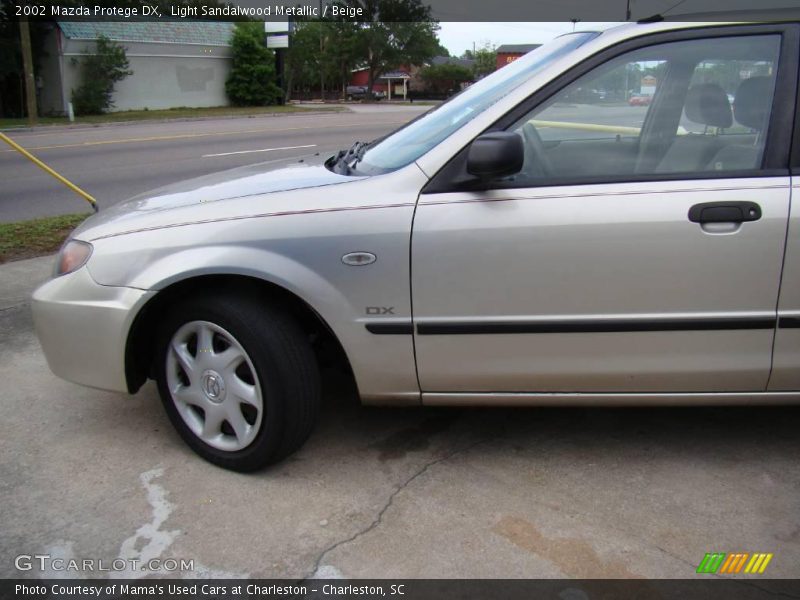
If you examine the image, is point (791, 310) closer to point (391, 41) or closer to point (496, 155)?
point (496, 155)

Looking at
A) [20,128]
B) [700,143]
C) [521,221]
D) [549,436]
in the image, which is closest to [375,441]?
[549,436]

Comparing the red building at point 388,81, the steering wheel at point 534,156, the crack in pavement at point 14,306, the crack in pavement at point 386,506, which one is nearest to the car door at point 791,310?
the steering wheel at point 534,156

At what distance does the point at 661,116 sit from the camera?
291 cm

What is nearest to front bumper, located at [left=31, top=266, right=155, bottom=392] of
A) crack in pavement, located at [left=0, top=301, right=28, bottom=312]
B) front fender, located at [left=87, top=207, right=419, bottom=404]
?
front fender, located at [left=87, top=207, right=419, bottom=404]

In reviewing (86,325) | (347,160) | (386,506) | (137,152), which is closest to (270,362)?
(386,506)

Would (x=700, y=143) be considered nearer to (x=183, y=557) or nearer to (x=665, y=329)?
(x=665, y=329)

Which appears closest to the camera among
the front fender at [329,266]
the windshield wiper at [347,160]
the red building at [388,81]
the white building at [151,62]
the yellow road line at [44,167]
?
the front fender at [329,266]

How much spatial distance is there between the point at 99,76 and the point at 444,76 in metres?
46.2

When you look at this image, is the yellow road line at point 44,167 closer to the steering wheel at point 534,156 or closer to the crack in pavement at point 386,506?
the crack in pavement at point 386,506

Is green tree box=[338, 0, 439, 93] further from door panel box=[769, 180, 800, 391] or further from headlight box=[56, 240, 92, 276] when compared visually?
door panel box=[769, 180, 800, 391]

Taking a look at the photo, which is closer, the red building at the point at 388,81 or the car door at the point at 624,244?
the car door at the point at 624,244

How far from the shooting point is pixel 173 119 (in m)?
26.0

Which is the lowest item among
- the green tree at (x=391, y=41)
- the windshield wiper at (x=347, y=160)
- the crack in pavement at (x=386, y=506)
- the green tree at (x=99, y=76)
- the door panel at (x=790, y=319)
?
the crack in pavement at (x=386, y=506)

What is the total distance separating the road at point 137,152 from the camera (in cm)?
1009
